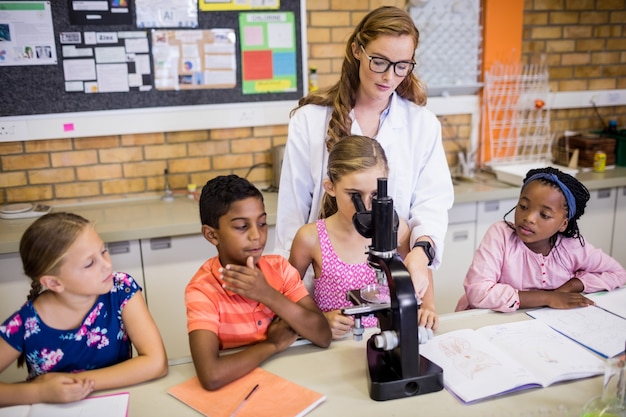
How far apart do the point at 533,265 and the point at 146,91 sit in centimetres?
202

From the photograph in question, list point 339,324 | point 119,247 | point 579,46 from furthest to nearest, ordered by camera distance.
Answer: point 579,46
point 119,247
point 339,324

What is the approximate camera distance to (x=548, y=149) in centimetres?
368

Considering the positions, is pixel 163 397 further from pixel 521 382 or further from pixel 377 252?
pixel 521 382

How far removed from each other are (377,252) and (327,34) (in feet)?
7.10

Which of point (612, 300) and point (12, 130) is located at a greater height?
point (12, 130)

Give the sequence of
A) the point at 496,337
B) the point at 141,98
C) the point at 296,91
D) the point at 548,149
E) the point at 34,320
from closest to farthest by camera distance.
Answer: the point at 34,320
the point at 496,337
the point at 141,98
the point at 296,91
the point at 548,149

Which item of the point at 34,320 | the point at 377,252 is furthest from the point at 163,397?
the point at 377,252

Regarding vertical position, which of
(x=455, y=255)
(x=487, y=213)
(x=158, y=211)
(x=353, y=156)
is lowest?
(x=455, y=255)

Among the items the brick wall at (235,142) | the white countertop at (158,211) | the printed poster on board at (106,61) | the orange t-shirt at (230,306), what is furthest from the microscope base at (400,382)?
the printed poster on board at (106,61)

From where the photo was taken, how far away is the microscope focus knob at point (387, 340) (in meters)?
1.21

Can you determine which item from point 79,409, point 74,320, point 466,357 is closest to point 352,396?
point 466,357

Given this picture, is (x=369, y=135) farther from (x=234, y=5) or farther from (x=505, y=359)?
(x=234, y=5)

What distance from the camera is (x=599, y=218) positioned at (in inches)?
129

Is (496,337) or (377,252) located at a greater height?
(377,252)
